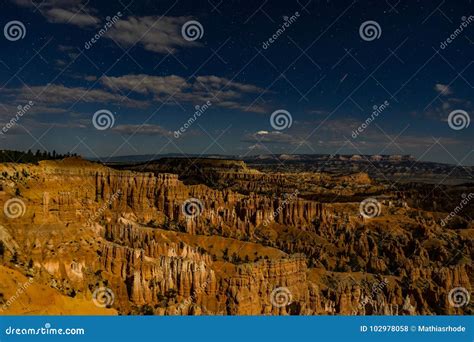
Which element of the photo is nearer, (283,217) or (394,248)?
(394,248)

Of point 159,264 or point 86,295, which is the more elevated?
point 159,264

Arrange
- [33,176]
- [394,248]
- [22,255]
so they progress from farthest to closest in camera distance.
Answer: [394,248] < [33,176] < [22,255]

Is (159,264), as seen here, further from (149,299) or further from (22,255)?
(22,255)

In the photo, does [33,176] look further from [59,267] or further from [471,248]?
[471,248]

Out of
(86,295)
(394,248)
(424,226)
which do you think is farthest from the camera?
(424,226)

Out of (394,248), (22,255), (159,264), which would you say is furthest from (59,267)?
(394,248)

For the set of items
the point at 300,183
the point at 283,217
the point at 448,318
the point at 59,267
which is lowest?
the point at 448,318
